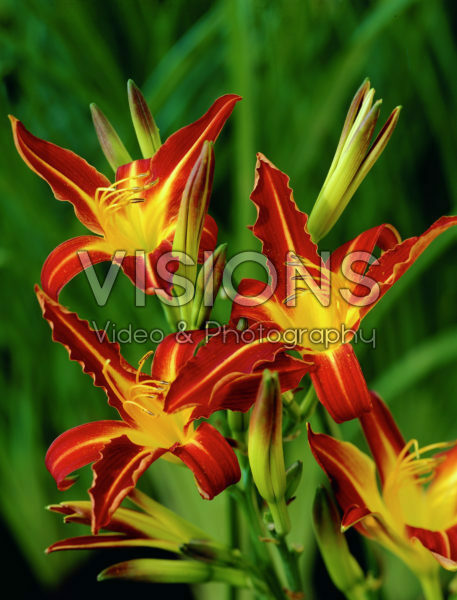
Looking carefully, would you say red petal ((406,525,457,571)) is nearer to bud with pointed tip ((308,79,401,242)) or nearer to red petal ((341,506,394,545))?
red petal ((341,506,394,545))

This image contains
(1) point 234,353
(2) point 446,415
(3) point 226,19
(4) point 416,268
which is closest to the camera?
(1) point 234,353

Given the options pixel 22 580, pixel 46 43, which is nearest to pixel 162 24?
pixel 46 43

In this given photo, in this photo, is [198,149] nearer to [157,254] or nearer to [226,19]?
[157,254]

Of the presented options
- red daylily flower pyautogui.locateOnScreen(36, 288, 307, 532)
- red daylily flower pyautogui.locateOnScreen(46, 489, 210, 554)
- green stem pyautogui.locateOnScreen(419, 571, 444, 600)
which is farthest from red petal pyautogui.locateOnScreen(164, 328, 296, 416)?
green stem pyautogui.locateOnScreen(419, 571, 444, 600)

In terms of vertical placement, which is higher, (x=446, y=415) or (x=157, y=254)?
(x=157, y=254)

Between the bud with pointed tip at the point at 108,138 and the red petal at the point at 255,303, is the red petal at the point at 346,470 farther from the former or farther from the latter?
the bud with pointed tip at the point at 108,138
